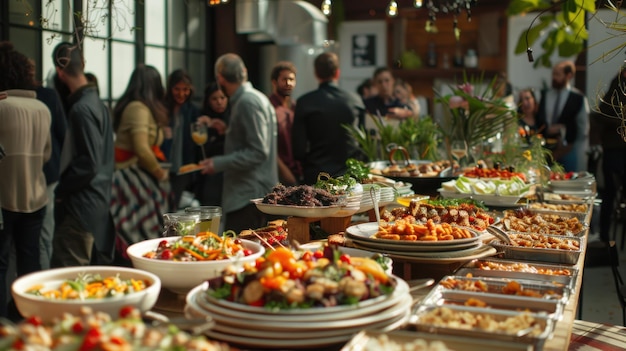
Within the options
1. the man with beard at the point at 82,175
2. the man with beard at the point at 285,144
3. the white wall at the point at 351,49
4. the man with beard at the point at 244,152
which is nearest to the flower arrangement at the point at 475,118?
the man with beard at the point at 244,152

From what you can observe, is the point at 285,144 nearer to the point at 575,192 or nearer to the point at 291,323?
the point at 575,192

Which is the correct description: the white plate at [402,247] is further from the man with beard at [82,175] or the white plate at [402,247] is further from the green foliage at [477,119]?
the man with beard at [82,175]

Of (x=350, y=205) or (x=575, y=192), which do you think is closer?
(x=350, y=205)

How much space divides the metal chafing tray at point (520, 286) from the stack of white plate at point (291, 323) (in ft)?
1.31

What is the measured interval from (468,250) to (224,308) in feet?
2.93

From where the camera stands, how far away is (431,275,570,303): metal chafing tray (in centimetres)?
183

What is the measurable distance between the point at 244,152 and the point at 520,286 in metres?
2.84

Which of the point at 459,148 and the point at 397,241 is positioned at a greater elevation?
the point at 459,148

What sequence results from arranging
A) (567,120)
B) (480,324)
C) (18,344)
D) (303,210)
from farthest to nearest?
(567,120) → (303,210) → (480,324) → (18,344)

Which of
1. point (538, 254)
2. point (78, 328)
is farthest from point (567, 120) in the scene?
point (78, 328)

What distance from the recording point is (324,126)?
511 centimetres

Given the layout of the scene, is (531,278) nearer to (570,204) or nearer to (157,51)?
(570,204)

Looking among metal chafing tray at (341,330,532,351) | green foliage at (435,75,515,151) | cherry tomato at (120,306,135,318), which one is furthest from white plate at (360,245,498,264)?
green foliage at (435,75,515,151)

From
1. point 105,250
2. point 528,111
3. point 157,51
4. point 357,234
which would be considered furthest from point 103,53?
point 357,234
